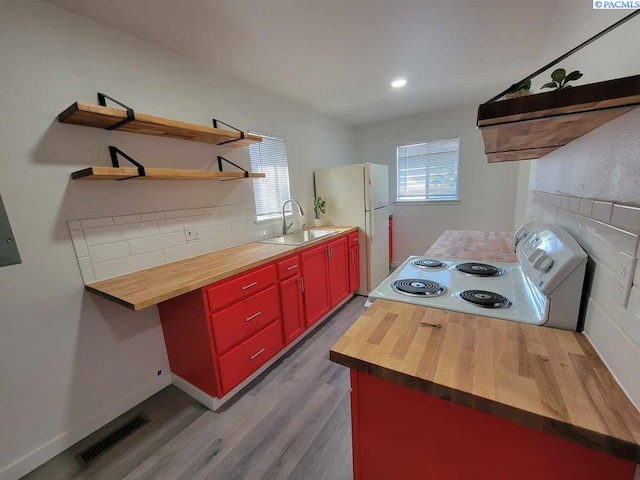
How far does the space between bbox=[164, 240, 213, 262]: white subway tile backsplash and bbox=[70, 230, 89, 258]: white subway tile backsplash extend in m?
0.45

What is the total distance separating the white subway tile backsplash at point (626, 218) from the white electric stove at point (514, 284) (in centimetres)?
14

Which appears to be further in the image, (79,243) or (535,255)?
(79,243)

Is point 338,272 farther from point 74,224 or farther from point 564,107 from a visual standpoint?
point 564,107

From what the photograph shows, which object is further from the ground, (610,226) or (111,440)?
(610,226)

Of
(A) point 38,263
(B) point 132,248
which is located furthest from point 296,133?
(A) point 38,263

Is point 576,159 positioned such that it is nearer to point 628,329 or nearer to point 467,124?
point 628,329

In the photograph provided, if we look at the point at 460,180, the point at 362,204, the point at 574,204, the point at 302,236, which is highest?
the point at 460,180

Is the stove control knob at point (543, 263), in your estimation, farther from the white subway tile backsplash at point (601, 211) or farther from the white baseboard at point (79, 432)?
the white baseboard at point (79, 432)

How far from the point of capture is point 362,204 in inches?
123

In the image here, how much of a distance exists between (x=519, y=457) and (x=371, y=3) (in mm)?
2058

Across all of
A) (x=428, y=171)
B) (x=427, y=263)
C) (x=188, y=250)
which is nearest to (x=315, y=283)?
(x=188, y=250)

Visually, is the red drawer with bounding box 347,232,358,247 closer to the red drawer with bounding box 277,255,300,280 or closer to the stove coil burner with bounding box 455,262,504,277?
the red drawer with bounding box 277,255,300,280

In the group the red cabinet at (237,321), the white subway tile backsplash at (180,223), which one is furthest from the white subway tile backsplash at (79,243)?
the red cabinet at (237,321)

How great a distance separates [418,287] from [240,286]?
45.5 inches
